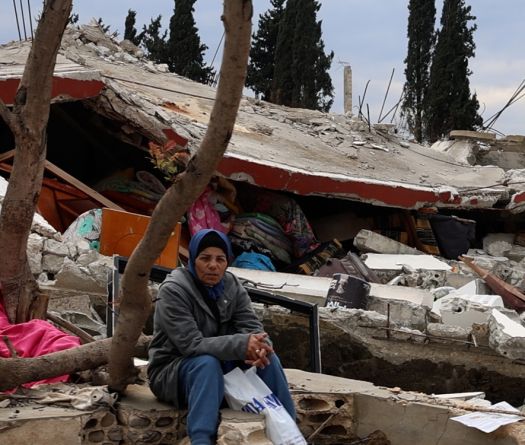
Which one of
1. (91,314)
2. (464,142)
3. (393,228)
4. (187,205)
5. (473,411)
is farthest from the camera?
(464,142)

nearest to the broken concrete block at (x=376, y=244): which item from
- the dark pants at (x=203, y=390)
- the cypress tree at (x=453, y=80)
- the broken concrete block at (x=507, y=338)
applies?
the broken concrete block at (x=507, y=338)

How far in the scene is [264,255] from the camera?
9.84 meters

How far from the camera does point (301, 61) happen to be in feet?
92.1

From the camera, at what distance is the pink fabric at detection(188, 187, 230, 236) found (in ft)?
31.7

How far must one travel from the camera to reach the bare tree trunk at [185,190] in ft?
9.82

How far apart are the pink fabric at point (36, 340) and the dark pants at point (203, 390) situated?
→ 1.12 metres

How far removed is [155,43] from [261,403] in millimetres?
28427

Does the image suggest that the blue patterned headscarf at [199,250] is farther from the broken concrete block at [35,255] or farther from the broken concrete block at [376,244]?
the broken concrete block at [376,244]

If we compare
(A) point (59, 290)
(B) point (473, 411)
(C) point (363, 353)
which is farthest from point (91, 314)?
(B) point (473, 411)

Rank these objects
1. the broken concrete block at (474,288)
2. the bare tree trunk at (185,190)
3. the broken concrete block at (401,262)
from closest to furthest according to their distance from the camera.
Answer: the bare tree trunk at (185,190) → the broken concrete block at (474,288) → the broken concrete block at (401,262)

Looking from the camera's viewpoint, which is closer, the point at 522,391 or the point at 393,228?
the point at 522,391

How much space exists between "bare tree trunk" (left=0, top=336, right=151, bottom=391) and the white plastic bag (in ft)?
1.91

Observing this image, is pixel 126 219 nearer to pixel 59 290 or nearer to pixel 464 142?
pixel 59 290

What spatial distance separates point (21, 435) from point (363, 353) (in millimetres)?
4069
